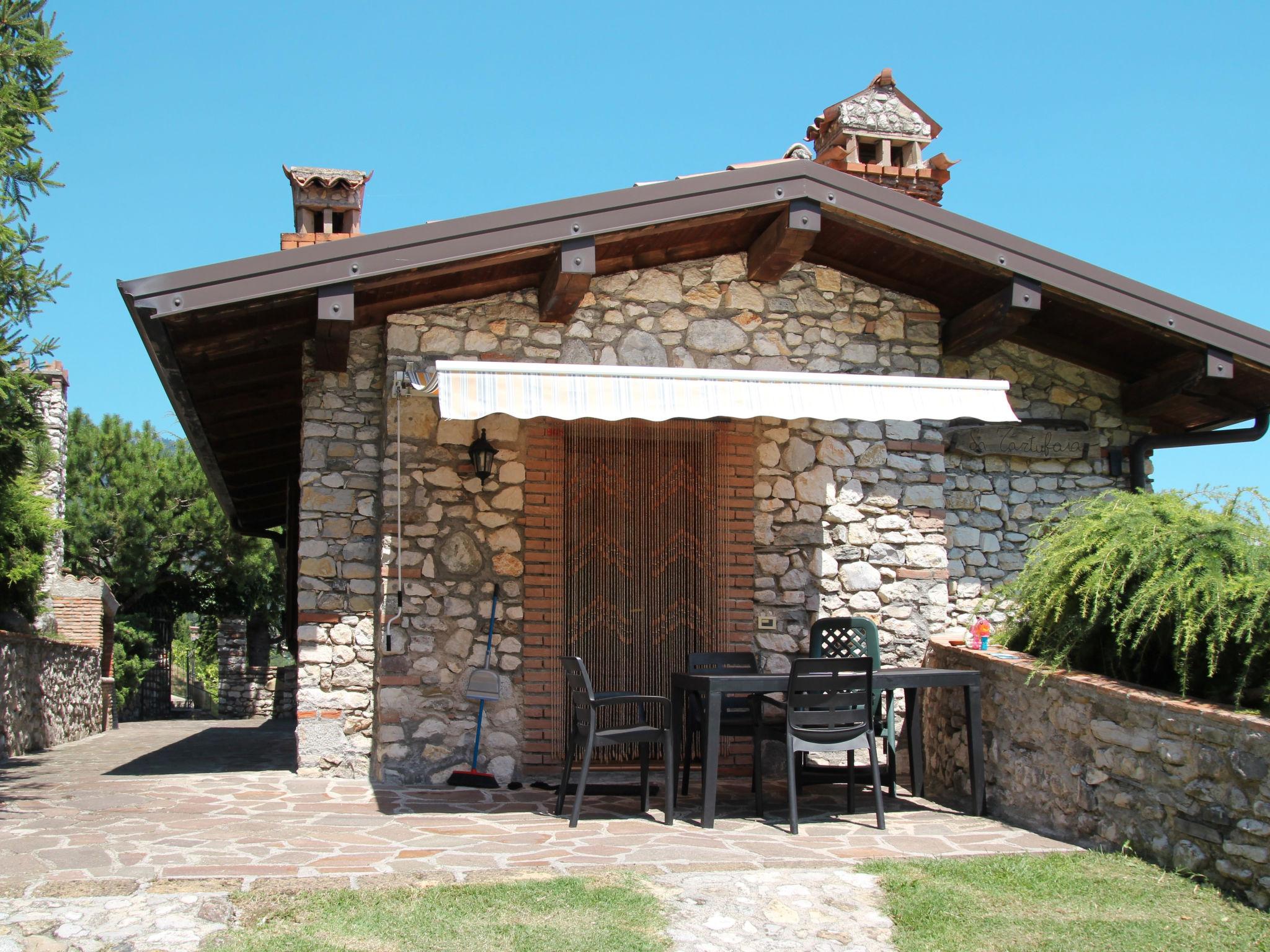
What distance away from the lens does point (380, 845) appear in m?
6.12

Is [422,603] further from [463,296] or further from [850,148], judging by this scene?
[850,148]

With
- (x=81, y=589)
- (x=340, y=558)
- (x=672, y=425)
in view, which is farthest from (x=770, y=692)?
(x=81, y=589)

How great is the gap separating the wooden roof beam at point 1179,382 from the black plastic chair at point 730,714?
433 centimetres

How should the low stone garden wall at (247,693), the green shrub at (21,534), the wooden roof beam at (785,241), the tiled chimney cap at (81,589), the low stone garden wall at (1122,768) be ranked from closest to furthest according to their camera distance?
1. the low stone garden wall at (1122,768)
2. the wooden roof beam at (785,241)
3. the green shrub at (21,534)
4. the tiled chimney cap at (81,589)
5. the low stone garden wall at (247,693)

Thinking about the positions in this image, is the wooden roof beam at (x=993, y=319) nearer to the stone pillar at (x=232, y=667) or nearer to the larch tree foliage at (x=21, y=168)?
the larch tree foliage at (x=21, y=168)

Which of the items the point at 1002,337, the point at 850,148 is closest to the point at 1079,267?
the point at 1002,337

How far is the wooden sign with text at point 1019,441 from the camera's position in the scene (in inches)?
375

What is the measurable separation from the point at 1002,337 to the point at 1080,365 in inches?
45.5

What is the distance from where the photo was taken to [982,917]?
499 cm

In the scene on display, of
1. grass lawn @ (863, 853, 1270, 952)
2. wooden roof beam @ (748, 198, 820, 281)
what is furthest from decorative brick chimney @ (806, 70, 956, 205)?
grass lawn @ (863, 853, 1270, 952)

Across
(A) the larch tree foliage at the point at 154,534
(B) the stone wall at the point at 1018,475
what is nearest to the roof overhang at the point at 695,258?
(B) the stone wall at the point at 1018,475

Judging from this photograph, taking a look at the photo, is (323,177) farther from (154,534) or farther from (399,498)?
(154,534)

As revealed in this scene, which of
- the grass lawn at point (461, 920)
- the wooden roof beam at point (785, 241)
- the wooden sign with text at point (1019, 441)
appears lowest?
the grass lawn at point (461, 920)

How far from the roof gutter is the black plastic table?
10.9 feet
